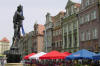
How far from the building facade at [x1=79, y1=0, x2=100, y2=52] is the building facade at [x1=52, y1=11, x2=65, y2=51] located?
11367mm

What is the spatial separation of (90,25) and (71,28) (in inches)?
328

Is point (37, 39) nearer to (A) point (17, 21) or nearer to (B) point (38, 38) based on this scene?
(B) point (38, 38)

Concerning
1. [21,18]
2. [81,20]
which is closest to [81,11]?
[81,20]

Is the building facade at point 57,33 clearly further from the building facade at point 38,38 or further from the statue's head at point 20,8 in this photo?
the statue's head at point 20,8

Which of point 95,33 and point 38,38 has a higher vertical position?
point 38,38

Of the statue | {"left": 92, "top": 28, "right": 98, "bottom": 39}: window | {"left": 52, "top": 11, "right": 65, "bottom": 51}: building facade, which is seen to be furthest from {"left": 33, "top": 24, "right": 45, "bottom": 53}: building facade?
the statue

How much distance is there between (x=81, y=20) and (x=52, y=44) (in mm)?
17826

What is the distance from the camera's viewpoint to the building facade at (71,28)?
41.8m

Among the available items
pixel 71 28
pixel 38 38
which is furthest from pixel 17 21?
pixel 38 38

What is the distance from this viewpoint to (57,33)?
52.3m

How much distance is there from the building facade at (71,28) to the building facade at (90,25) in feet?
7.08

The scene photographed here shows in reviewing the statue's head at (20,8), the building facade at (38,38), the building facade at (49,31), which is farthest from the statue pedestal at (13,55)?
the building facade at (38,38)

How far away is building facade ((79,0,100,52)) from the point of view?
33822mm

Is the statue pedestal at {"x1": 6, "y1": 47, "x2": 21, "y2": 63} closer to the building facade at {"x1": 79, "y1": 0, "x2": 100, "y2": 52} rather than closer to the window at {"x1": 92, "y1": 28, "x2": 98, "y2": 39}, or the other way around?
the building facade at {"x1": 79, "y1": 0, "x2": 100, "y2": 52}
